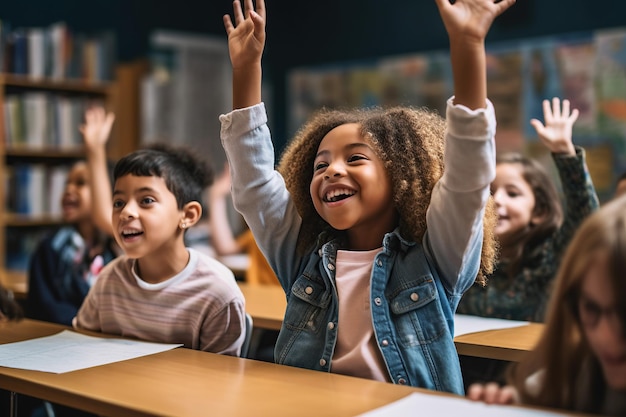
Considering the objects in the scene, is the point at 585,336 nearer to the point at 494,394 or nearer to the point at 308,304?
A: the point at 494,394

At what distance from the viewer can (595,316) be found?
39.5 inches

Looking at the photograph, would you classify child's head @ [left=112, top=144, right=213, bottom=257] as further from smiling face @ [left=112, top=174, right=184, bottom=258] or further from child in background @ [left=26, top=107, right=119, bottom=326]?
child in background @ [left=26, top=107, right=119, bottom=326]

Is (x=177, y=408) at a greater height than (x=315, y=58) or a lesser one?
lesser

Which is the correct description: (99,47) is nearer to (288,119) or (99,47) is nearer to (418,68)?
(288,119)

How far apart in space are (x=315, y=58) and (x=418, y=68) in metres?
1.04

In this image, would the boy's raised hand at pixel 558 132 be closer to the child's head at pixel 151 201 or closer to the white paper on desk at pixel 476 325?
the white paper on desk at pixel 476 325

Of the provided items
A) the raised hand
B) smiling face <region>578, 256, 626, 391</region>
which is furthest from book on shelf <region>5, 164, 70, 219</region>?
smiling face <region>578, 256, 626, 391</region>

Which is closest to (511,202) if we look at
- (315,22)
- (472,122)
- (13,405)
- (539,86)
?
(472,122)

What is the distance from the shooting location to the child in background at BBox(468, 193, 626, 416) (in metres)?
0.98

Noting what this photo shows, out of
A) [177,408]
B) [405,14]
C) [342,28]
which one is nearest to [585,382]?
[177,408]

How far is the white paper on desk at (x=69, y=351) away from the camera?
1.45 metres

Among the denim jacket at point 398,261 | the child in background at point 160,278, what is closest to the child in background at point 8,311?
the child in background at point 160,278

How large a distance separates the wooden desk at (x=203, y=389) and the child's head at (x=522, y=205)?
1.23 m

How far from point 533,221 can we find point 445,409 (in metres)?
1.55
